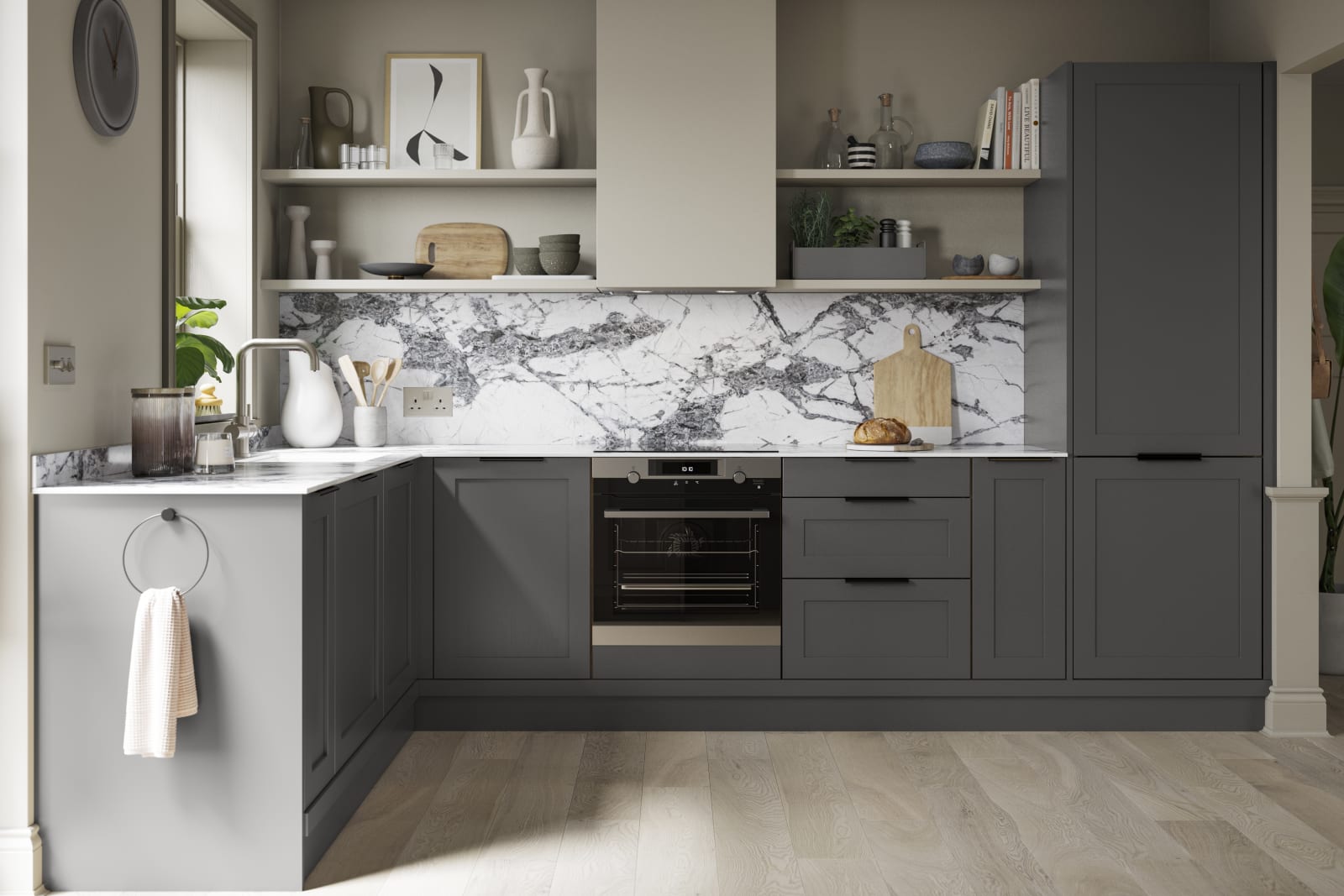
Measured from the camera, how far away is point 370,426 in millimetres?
3861

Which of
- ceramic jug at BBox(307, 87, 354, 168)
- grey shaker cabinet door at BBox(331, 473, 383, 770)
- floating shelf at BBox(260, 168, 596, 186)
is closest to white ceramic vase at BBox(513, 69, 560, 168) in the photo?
floating shelf at BBox(260, 168, 596, 186)

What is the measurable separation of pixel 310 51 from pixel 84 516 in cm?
228

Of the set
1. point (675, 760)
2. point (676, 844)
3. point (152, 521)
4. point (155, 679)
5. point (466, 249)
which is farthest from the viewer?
point (466, 249)

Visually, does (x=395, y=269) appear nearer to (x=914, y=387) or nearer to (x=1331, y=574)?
(x=914, y=387)

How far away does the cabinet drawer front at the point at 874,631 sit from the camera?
3.52 metres

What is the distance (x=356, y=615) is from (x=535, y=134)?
6.10 feet

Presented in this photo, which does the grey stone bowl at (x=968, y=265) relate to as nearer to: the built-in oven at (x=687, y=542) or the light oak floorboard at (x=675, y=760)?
the built-in oven at (x=687, y=542)

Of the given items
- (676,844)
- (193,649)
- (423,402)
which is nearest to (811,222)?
(423,402)

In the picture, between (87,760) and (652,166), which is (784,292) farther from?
(87,760)

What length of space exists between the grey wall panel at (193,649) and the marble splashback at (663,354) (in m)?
1.74

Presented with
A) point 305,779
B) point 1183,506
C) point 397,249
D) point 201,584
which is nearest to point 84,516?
point 201,584

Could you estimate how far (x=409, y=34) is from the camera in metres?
3.97

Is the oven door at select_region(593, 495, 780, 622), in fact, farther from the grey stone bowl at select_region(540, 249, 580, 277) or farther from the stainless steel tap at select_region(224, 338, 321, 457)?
the stainless steel tap at select_region(224, 338, 321, 457)

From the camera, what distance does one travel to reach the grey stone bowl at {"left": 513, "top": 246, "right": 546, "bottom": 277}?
384 cm
